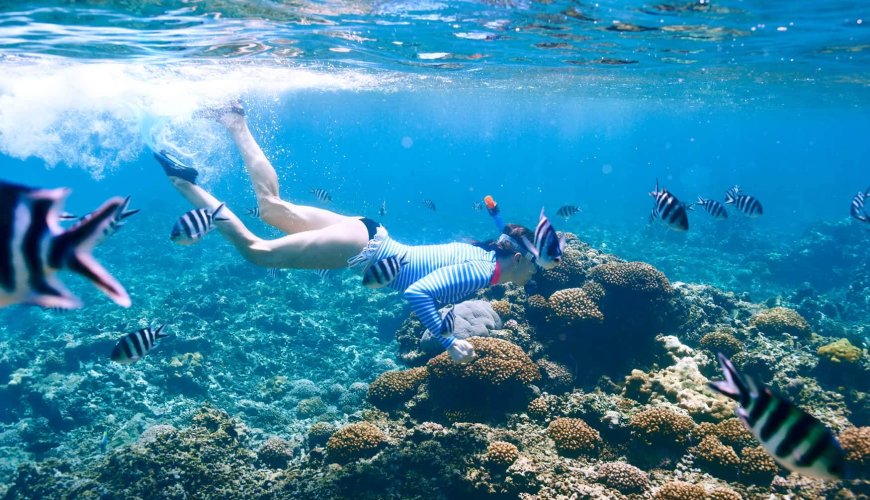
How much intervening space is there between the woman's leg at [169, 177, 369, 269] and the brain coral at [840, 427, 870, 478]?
21.5ft

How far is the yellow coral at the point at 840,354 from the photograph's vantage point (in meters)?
8.04

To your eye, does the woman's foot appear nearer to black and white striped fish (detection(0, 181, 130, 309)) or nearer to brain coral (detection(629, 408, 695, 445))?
black and white striped fish (detection(0, 181, 130, 309))

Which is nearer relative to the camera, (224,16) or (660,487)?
(660,487)

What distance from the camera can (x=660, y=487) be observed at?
527 cm

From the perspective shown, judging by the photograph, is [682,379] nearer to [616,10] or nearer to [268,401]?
[268,401]

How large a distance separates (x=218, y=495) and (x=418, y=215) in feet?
122

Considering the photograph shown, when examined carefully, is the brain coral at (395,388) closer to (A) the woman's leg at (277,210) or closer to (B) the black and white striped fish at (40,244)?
(A) the woman's leg at (277,210)

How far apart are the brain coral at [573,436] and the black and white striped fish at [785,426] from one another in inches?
144

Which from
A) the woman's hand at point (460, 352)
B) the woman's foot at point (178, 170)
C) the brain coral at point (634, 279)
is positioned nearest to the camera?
the woman's hand at point (460, 352)

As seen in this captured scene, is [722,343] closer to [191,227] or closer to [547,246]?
[547,246]

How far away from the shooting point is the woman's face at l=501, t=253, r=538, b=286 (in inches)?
231

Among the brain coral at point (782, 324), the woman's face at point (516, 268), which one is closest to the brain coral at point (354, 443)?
the woman's face at point (516, 268)

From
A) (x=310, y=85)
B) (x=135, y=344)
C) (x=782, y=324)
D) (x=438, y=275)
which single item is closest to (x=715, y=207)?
(x=782, y=324)

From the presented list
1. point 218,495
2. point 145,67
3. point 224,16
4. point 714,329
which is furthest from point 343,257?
point 145,67
